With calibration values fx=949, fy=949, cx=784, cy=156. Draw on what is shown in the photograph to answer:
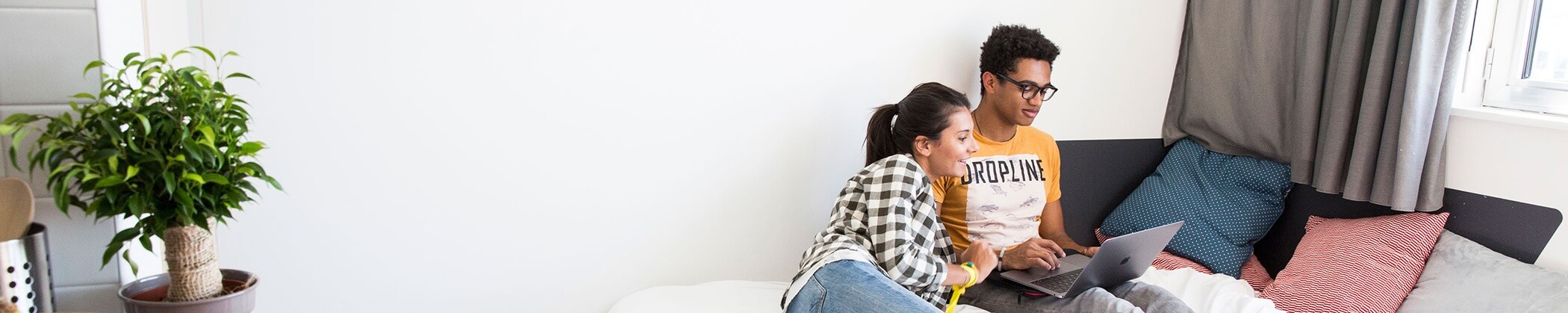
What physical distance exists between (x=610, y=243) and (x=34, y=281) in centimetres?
100

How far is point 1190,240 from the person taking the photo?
97.8 inches

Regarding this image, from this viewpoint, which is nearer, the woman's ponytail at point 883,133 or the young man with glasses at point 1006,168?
the woman's ponytail at point 883,133

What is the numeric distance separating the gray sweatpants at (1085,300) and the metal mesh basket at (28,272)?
1573 mm

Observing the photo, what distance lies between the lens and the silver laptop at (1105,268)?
5.88 feet

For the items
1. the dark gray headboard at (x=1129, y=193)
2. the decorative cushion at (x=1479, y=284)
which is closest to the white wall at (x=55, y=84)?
the dark gray headboard at (x=1129, y=193)

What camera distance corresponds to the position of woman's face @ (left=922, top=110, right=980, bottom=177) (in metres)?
1.84

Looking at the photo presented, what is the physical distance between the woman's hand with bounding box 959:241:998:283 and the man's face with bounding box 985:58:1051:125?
0.44m

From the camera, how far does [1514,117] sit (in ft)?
6.70

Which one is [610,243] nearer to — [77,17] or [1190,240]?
[77,17]

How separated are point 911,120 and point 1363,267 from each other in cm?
113

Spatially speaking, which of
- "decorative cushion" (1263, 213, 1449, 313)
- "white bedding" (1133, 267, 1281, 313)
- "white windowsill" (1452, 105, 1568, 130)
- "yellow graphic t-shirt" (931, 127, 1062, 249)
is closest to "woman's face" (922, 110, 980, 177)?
"yellow graphic t-shirt" (931, 127, 1062, 249)

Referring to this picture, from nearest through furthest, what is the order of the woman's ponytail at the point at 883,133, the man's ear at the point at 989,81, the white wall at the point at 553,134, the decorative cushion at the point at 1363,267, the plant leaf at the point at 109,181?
the plant leaf at the point at 109,181 → the white wall at the point at 553,134 → the woman's ponytail at the point at 883,133 → the decorative cushion at the point at 1363,267 → the man's ear at the point at 989,81

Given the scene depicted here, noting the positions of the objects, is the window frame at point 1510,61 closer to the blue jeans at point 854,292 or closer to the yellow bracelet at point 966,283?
the yellow bracelet at point 966,283

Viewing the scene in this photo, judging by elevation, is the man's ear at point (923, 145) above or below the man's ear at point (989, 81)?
below
